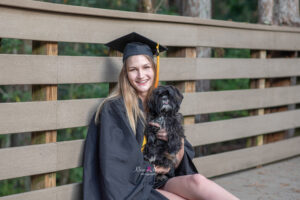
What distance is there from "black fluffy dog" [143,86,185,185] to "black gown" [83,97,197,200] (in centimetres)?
13

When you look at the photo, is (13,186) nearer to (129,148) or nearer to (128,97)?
(128,97)

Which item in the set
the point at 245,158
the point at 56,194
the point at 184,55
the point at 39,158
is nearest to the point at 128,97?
the point at 39,158

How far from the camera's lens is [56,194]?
324 centimetres

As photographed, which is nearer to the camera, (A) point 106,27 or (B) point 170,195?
(B) point 170,195

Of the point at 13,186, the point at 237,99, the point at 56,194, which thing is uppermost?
the point at 237,99

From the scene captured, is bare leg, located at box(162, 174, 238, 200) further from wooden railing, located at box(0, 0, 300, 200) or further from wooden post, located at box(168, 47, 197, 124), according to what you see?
wooden post, located at box(168, 47, 197, 124)

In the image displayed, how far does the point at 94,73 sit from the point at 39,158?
32.1 inches

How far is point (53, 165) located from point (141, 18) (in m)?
1.50

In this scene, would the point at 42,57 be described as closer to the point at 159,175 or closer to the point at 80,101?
the point at 80,101

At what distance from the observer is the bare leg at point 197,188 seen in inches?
123

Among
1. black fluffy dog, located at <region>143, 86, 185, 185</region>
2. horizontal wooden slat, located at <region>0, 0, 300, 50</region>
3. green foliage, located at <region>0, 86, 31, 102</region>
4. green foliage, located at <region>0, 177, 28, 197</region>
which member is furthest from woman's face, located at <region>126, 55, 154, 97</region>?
green foliage, located at <region>0, 177, 28, 197</region>

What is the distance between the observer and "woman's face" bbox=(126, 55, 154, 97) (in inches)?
130

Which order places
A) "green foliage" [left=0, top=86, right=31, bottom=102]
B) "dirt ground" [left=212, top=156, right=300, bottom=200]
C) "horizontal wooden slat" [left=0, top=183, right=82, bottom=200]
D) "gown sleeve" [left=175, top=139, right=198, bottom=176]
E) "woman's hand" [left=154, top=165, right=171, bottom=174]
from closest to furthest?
"horizontal wooden slat" [left=0, top=183, right=82, bottom=200] → "woman's hand" [left=154, top=165, right=171, bottom=174] → "gown sleeve" [left=175, top=139, right=198, bottom=176] → "dirt ground" [left=212, top=156, right=300, bottom=200] → "green foliage" [left=0, top=86, right=31, bottom=102]

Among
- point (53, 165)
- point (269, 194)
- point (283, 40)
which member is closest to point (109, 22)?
point (53, 165)
